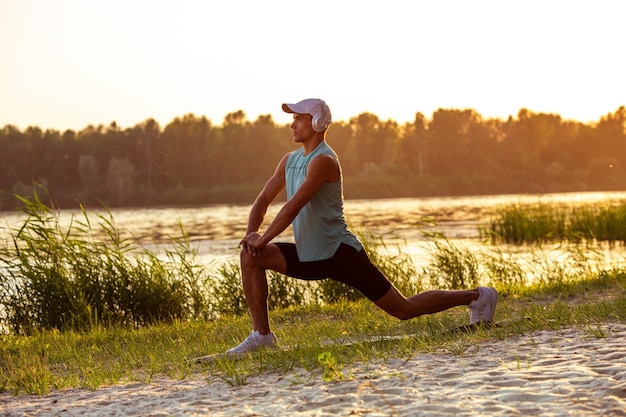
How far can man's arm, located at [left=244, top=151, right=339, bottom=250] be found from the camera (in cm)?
549

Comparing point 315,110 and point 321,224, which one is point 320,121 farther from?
point 321,224

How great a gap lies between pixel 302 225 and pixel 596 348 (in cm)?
202

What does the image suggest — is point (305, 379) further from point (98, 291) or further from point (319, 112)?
point (98, 291)

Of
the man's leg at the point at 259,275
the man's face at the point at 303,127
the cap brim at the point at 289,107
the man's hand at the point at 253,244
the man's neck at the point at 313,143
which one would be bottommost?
the man's leg at the point at 259,275

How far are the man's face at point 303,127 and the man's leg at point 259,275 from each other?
78cm

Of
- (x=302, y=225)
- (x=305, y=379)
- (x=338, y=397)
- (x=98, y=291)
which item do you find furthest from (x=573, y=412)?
(x=98, y=291)

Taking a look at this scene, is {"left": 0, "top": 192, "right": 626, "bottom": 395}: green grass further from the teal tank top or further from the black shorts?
the teal tank top

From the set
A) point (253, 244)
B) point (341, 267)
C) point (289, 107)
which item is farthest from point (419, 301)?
point (289, 107)

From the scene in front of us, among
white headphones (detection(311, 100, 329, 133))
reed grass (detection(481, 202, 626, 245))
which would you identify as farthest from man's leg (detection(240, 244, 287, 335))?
reed grass (detection(481, 202, 626, 245))

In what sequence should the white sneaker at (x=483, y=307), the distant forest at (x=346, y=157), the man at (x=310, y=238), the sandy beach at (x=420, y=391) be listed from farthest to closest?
the distant forest at (x=346, y=157), the white sneaker at (x=483, y=307), the man at (x=310, y=238), the sandy beach at (x=420, y=391)

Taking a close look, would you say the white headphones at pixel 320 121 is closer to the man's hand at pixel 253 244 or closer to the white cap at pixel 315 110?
the white cap at pixel 315 110

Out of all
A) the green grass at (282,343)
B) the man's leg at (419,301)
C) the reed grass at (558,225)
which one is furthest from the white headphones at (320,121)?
the reed grass at (558,225)

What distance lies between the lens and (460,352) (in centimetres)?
512

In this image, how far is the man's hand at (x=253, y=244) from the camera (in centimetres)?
556
